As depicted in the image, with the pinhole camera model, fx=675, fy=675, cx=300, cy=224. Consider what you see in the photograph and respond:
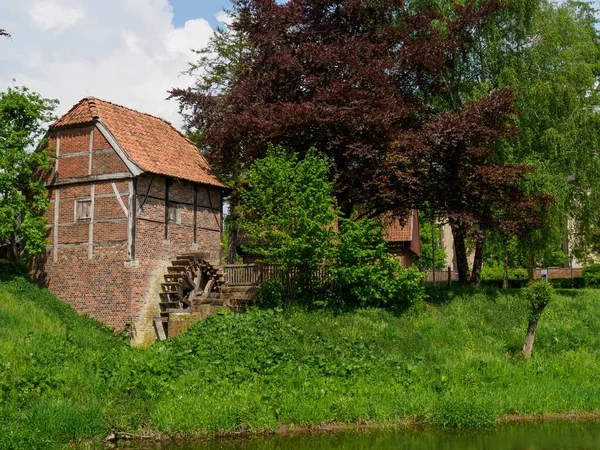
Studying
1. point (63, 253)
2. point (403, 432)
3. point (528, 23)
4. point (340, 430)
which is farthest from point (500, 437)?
point (528, 23)

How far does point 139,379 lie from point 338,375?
4846 mm

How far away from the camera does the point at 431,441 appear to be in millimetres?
13469

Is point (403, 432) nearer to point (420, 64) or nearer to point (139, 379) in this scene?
point (139, 379)

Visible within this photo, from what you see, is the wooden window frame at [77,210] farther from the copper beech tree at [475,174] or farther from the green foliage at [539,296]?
the green foliage at [539,296]

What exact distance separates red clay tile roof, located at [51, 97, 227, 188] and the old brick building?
6 centimetres

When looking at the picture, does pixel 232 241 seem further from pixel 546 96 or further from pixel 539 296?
pixel 539 296

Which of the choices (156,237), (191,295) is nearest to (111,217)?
(156,237)

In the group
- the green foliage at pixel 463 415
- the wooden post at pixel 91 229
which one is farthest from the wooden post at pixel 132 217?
the green foliage at pixel 463 415

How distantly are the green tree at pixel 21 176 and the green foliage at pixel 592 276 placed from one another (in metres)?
28.9

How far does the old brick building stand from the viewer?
74.1 ft

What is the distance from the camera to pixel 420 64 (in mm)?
25297

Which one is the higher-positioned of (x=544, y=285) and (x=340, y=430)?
(x=544, y=285)

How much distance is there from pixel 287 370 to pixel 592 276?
26.7 m

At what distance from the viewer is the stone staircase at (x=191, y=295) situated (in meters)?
21.8
